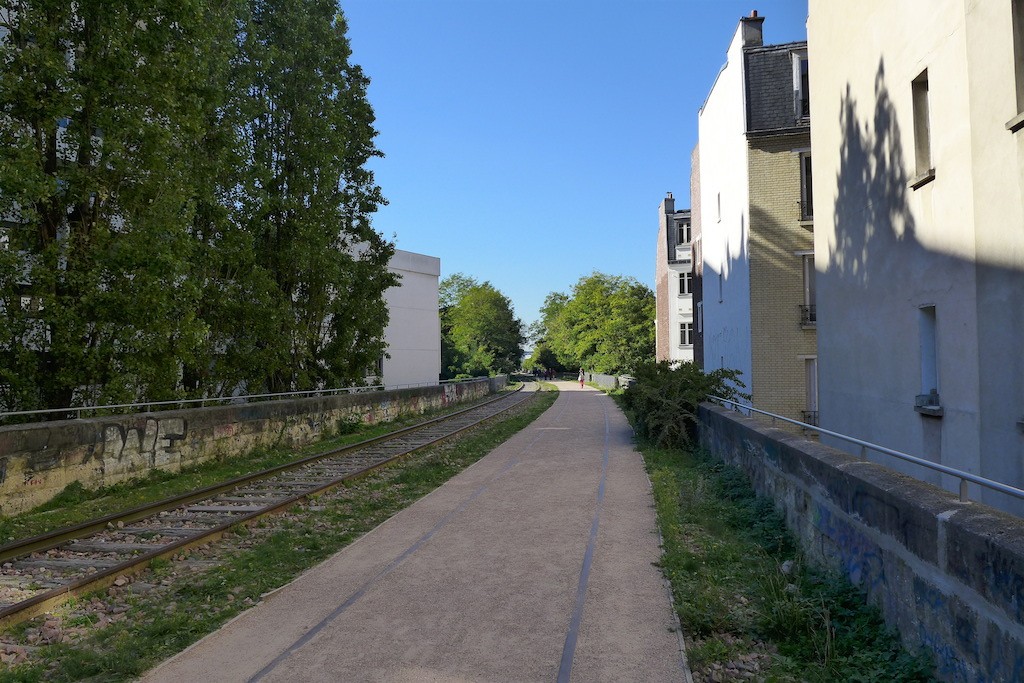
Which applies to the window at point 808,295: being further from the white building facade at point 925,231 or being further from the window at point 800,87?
the white building facade at point 925,231

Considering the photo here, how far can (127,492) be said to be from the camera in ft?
42.3

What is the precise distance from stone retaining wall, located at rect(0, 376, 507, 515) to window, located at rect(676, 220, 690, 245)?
35183 mm

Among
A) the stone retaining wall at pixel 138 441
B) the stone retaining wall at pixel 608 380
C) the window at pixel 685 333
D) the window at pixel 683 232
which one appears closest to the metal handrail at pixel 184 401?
the stone retaining wall at pixel 138 441

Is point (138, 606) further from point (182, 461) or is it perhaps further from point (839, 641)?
point (182, 461)

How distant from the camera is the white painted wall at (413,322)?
51.7 metres

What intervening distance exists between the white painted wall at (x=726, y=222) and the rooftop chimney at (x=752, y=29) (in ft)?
0.55

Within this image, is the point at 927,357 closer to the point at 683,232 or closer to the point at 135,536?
the point at 135,536

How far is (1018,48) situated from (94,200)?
570 inches

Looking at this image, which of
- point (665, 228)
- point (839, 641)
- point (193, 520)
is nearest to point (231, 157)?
point (193, 520)

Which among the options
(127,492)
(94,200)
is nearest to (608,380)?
(94,200)

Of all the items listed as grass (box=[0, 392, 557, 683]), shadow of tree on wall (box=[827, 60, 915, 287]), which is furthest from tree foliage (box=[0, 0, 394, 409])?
shadow of tree on wall (box=[827, 60, 915, 287])

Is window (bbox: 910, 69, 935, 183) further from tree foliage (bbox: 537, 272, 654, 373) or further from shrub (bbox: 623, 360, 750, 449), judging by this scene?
tree foliage (bbox: 537, 272, 654, 373)

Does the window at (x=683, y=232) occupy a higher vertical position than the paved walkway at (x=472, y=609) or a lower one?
higher

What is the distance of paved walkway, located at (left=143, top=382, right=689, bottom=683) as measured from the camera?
5289 mm
